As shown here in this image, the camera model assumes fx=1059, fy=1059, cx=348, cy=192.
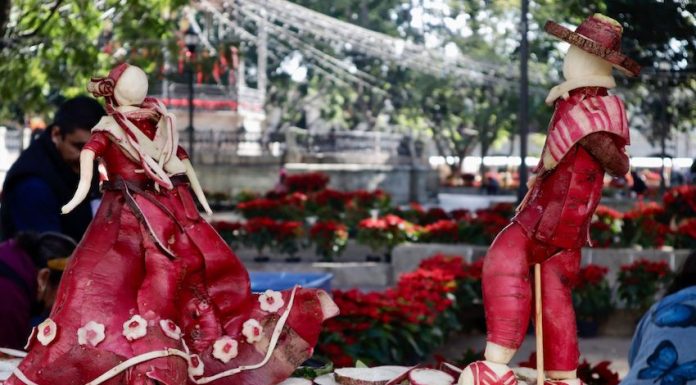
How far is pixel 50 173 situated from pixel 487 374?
311 centimetres

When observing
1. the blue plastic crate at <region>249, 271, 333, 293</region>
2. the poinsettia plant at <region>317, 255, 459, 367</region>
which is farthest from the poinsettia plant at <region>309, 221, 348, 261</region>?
the blue plastic crate at <region>249, 271, 333, 293</region>

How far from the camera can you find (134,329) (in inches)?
113

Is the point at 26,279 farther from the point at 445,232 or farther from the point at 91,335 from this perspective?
the point at 445,232

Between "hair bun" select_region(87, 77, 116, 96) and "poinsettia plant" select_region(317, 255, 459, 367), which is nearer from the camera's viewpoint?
"hair bun" select_region(87, 77, 116, 96)

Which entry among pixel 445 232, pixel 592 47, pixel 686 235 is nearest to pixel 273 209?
pixel 445 232

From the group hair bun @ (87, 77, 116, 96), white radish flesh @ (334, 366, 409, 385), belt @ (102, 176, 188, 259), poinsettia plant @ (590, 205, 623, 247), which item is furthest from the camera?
poinsettia plant @ (590, 205, 623, 247)

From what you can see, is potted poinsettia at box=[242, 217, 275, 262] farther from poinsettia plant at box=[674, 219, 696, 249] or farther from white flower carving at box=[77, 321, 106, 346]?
white flower carving at box=[77, 321, 106, 346]

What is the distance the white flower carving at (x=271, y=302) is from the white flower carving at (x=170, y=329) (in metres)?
0.36

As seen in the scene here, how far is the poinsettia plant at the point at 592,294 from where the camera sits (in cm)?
1088

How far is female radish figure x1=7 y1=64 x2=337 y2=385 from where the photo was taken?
2865 millimetres

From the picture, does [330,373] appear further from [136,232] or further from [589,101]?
[589,101]

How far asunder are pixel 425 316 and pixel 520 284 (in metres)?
5.34

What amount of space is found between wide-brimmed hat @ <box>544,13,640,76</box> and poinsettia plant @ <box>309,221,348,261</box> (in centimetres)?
1135

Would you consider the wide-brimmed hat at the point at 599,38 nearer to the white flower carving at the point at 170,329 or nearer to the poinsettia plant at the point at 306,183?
the white flower carving at the point at 170,329
